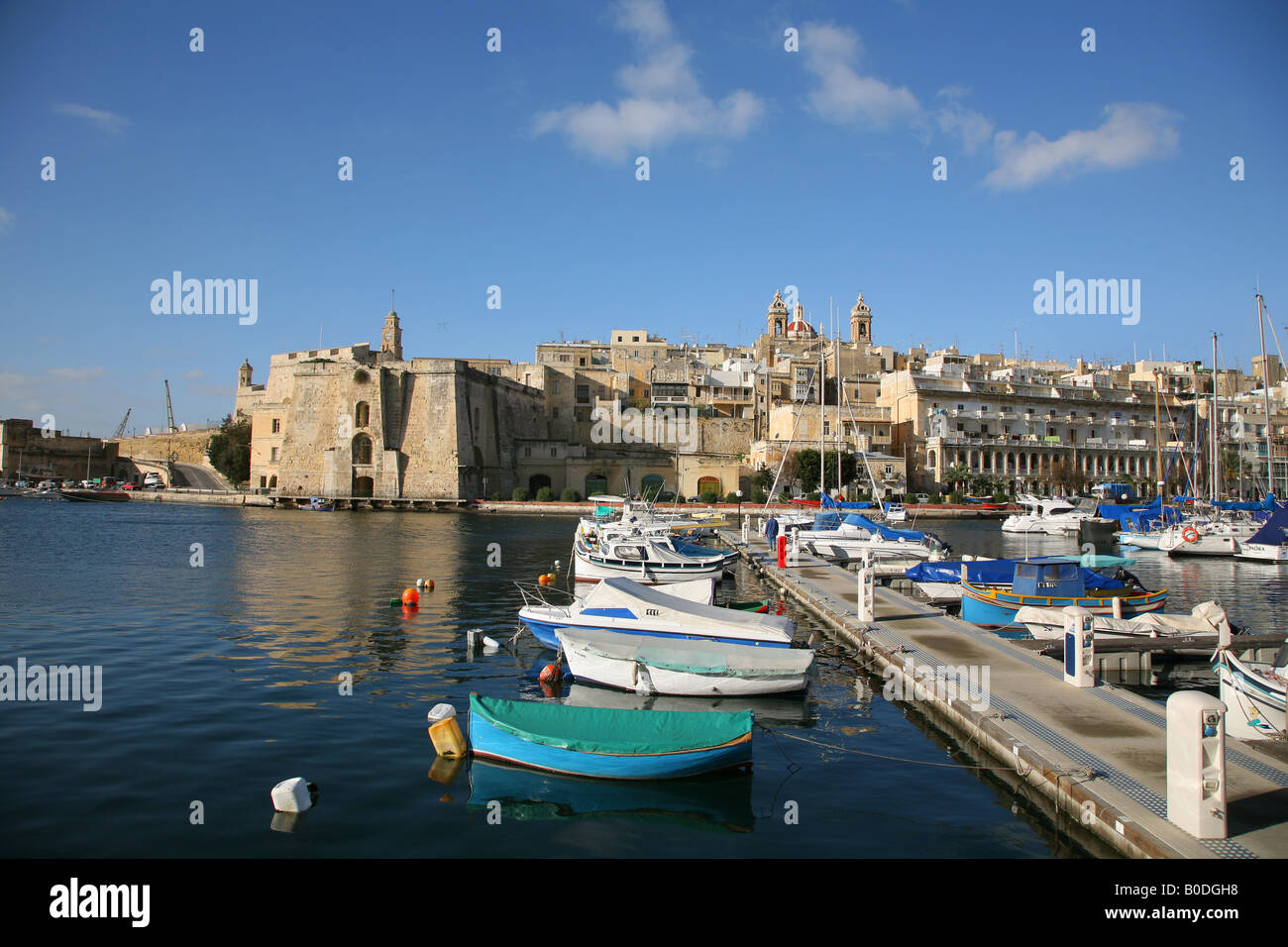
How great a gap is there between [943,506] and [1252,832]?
57789 millimetres

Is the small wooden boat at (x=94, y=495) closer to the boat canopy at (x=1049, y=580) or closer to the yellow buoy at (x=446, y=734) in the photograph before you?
the yellow buoy at (x=446, y=734)

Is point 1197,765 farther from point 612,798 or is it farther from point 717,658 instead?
point 717,658

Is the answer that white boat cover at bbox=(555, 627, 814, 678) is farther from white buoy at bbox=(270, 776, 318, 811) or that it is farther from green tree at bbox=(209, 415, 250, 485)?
green tree at bbox=(209, 415, 250, 485)

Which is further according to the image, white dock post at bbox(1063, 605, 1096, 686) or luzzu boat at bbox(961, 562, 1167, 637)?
luzzu boat at bbox(961, 562, 1167, 637)

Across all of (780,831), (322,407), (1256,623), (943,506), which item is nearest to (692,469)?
(943,506)

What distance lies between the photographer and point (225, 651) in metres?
15.3

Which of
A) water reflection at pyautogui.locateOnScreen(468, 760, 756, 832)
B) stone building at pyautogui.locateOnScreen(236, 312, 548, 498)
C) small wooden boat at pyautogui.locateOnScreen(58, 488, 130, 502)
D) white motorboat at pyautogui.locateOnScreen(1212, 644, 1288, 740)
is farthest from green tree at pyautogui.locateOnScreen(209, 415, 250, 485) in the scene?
white motorboat at pyautogui.locateOnScreen(1212, 644, 1288, 740)

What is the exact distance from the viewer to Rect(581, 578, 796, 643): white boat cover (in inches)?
517

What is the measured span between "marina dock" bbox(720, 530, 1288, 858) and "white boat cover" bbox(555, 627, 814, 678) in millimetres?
1864

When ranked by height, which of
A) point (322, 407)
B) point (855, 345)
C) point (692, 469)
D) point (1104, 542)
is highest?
point (855, 345)

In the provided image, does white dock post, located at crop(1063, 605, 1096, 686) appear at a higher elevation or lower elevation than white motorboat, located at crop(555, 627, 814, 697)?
higher

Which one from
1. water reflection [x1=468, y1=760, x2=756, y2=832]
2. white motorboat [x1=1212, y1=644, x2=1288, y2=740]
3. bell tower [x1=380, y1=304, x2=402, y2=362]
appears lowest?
water reflection [x1=468, y1=760, x2=756, y2=832]

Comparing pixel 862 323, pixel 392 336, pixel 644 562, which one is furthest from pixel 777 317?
pixel 644 562
